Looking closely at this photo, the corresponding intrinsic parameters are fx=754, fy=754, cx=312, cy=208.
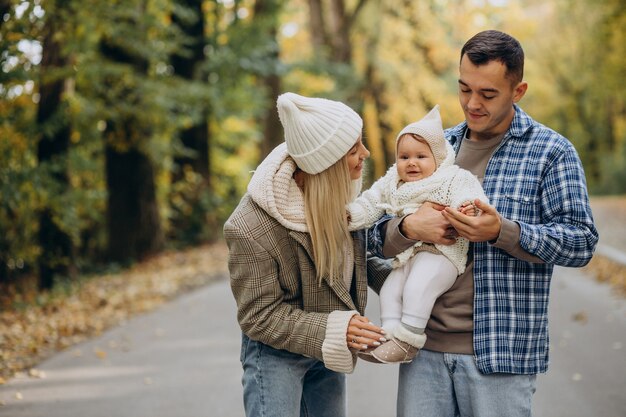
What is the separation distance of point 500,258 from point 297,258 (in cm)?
81

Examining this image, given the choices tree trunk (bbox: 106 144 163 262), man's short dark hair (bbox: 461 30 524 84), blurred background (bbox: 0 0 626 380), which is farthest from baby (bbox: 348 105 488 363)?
tree trunk (bbox: 106 144 163 262)

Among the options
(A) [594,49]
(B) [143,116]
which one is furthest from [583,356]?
(A) [594,49]

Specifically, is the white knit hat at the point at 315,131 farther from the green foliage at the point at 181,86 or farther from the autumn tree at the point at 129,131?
the autumn tree at the point at 129,131

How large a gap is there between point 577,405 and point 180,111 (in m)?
10.1

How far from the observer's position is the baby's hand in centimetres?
288

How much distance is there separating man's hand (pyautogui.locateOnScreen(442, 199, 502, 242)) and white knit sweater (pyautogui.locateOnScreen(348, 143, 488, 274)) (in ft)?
0.49

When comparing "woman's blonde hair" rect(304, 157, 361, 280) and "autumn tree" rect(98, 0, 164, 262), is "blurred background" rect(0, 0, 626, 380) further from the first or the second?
"woman's blonde hair" rect(304, 157, 361, 280)

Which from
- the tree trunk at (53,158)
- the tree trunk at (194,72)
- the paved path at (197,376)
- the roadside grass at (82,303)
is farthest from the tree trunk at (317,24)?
the paved path at (197,376)

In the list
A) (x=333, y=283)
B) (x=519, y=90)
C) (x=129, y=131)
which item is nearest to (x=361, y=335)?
(x=333, y=283)

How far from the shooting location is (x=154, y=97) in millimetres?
12812

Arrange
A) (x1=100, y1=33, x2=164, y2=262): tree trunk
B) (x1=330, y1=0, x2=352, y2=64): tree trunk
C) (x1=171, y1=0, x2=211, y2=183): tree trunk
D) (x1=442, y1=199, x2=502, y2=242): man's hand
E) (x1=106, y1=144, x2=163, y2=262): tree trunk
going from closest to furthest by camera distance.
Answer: (x1=442, y1=199, x2=502, y2=242): man's hand < (x1=100, y1=33, x2=164, y2=262): tree trunk < (x1=106, y1=144, x2=163, y2=262): tree trunk < (x1=171, y1=0, x2=211, y2=183): tree trunk < (x1=330, y1=0, x2=352, y2=64): tree trunk

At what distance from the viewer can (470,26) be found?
99.8 feet

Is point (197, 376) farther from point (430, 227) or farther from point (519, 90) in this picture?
point (519, 90)

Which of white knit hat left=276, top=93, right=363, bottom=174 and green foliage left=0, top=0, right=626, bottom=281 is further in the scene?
green foliage left=0, top=0, right=626, bottom=281
